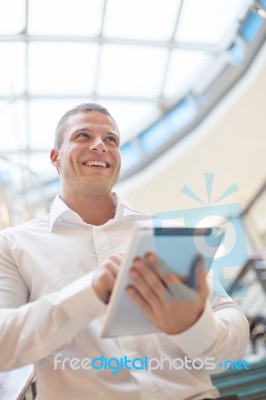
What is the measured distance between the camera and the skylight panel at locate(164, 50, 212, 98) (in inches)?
278

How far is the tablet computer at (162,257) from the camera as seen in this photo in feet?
2.21

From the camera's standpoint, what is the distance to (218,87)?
6676 mm

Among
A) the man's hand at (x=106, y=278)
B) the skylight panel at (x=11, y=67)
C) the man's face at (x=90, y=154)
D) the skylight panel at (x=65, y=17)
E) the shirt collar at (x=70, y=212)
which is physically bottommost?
the man's hand at (x=106, y=278)

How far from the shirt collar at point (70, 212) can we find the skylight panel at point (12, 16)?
207 inches

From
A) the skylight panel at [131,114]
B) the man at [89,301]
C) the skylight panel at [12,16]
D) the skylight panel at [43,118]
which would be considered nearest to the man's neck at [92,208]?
the man at [89,301]

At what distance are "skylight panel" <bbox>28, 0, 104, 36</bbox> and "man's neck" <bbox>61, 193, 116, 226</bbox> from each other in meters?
5.36

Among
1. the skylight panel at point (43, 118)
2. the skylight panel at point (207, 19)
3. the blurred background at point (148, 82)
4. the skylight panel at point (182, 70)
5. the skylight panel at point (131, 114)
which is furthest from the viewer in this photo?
the skylight panel at point (131, 114)

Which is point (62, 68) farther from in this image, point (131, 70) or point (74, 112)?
point (74, 112)

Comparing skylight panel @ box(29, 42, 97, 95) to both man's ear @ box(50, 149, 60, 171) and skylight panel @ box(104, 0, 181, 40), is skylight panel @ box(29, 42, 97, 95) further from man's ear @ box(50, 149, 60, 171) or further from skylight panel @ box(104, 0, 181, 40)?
man's ear @ box(50, 149, 60, 171)

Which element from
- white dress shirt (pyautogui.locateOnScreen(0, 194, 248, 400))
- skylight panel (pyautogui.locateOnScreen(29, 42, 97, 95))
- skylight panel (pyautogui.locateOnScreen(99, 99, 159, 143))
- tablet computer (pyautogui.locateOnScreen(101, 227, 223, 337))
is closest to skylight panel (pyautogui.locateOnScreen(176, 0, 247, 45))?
skylight panel (pyautogui.locateOnScreen(29, 42, 97, 95))

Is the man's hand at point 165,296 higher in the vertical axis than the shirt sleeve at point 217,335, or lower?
higher

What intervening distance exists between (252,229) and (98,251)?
1.49 m

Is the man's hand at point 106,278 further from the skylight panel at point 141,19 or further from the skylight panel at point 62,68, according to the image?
the skylight panel at point 62,68

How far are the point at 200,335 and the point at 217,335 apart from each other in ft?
0.23
